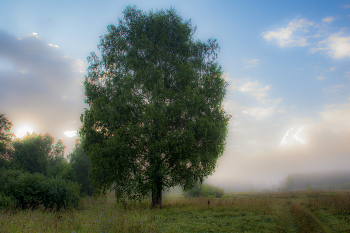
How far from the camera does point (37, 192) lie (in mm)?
16000

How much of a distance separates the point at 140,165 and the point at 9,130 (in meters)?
28.7

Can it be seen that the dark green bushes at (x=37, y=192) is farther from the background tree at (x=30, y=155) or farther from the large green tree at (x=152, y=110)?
the background tree at (x=30, y=155)

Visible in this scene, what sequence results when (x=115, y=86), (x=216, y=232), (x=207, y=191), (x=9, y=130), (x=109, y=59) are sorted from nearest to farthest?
(x=216, y=232) < (x=115, y=86) < (x=109, y=59) < (x=9, y=130) < (x=207, y=191)

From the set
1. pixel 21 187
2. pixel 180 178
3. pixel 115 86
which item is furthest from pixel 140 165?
pixel 21 187

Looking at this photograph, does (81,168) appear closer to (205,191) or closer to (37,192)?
(37,192)

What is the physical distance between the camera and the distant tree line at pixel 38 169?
15.9m

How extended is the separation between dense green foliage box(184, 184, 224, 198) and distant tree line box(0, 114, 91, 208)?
65.9ft

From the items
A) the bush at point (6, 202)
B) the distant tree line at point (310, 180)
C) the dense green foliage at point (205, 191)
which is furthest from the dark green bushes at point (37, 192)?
the distant tree line at point (310, 180)

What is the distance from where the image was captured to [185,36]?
17.0m

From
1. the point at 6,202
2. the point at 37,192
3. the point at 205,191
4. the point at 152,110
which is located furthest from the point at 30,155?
the point at 152,110

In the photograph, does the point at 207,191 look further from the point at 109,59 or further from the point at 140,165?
the point at 109,59

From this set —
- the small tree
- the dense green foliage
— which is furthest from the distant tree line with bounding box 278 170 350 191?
the dense green foliage

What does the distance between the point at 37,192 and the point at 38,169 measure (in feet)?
85.0

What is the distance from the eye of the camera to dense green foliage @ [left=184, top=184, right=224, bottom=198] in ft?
127
